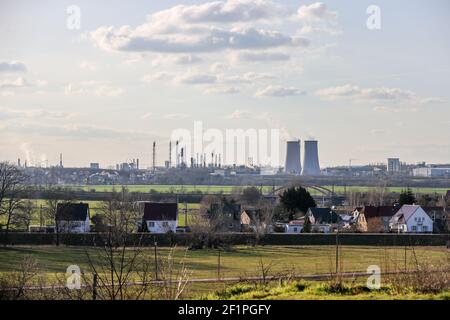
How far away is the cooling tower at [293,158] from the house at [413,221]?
204 feet

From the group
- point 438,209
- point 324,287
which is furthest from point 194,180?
point 324,287

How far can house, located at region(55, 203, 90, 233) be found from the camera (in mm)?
37688

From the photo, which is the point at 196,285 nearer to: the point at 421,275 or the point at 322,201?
the point at 421,275

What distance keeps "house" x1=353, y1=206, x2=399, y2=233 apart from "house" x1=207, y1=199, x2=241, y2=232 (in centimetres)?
856

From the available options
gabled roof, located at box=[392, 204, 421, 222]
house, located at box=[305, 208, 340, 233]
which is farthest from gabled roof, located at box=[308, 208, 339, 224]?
gabled roof, located at box=[392, 204, 421, 222]

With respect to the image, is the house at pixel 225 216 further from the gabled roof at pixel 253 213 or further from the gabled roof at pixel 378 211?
the gabled roof at pixel 378 211

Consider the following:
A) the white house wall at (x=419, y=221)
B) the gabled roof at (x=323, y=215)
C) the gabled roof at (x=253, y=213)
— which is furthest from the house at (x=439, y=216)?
the gabled roof at (x=253, y=213)

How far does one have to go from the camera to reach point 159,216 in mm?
44406

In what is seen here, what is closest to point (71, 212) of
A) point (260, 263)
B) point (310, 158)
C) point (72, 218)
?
point (72, 218)

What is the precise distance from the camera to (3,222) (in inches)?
1423

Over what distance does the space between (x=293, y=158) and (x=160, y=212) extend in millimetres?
67952

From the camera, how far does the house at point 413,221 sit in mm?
44781

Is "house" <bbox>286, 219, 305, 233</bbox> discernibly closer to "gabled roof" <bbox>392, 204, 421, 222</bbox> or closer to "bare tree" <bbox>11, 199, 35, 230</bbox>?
"gabled roof" <bbox>392, 204, 421, 222</bbox>

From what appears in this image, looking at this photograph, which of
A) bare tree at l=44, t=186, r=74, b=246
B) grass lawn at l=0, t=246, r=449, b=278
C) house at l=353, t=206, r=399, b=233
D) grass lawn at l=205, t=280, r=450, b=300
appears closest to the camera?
grass lawn at l=205, t=280, r=450, b=300
